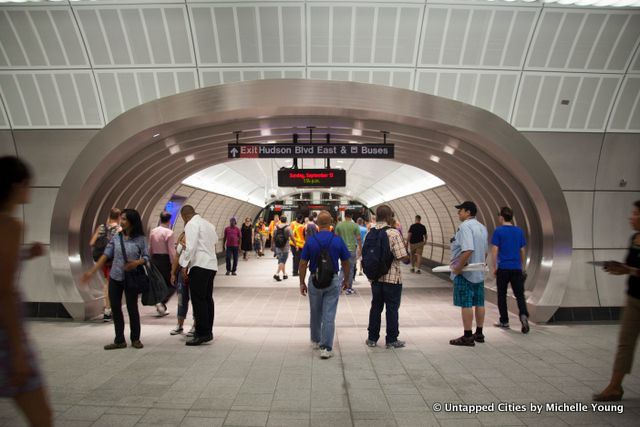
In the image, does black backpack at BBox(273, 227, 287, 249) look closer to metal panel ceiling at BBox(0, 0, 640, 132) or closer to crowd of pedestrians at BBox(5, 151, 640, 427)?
crowd of pedestrians at BBox(5, 151, 640, 427)

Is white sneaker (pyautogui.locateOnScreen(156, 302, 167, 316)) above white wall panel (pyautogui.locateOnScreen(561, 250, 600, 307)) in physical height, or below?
below

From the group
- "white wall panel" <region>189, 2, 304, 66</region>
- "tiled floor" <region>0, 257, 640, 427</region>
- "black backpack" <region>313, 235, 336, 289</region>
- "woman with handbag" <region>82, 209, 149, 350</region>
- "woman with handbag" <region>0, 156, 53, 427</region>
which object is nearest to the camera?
"woman with handbag" <region>0, 156, 53, 427</region>

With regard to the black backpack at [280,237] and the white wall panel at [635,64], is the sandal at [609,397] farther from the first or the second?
the black backpack at [280,237]

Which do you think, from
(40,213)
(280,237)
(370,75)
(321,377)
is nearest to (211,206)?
(280,237)

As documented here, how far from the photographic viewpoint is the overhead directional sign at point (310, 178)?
35.0 ft

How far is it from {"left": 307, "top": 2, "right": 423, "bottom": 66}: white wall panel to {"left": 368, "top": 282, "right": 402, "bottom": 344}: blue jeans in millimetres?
3402

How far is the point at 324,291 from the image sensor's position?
5.92 m

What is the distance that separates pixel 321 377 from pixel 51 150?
581 cm

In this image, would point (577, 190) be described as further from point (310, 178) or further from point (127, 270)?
point (127, 270)

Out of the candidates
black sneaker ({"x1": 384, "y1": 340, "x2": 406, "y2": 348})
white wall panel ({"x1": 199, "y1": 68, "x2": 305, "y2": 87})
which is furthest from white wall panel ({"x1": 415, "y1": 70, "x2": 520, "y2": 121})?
black sneaker ({"x1": 384, "y1": 340, "x2": 406, "y2": 348})

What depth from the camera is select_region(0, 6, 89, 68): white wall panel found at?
6941 millimetres

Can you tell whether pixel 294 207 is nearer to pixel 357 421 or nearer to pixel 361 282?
pixel 361 282

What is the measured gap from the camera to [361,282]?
1398cm

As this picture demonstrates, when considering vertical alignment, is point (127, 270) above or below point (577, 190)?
below
